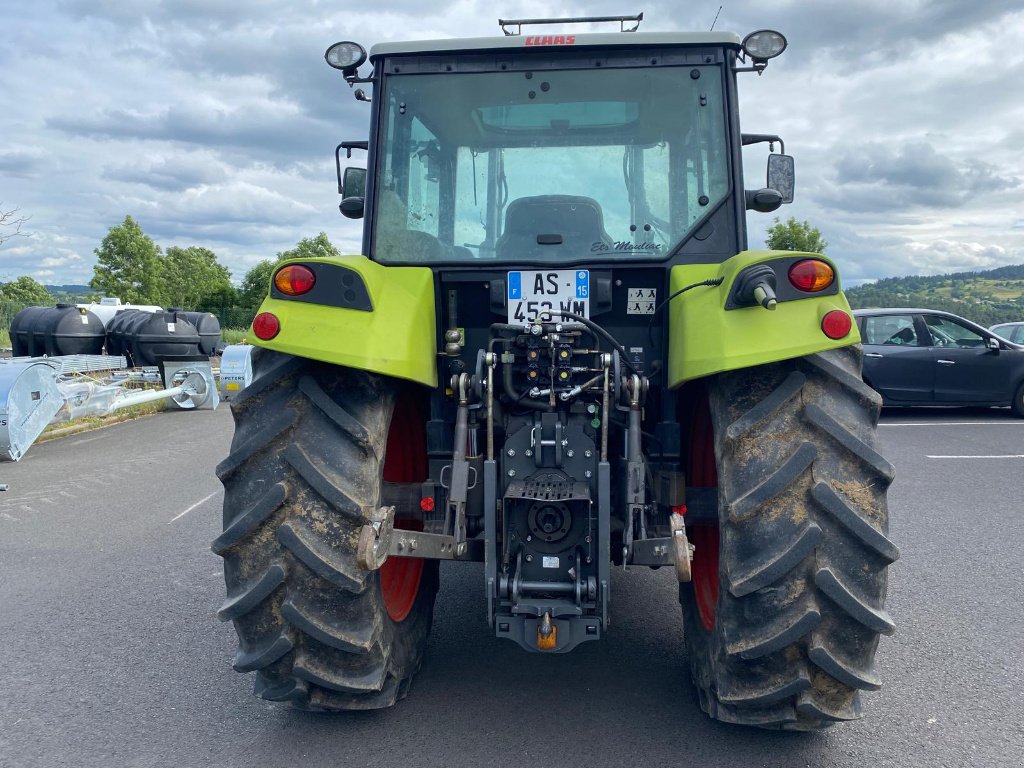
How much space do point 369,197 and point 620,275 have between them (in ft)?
3.95

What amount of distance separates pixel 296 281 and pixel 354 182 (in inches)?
54.5

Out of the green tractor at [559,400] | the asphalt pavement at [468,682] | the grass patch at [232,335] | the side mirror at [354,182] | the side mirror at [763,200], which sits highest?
the grass patch at [232,335]

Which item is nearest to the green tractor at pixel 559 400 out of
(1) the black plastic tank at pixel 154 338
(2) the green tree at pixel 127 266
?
(1) the black plastic tank at pixel 154 338

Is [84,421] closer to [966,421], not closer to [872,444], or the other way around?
[872,444]

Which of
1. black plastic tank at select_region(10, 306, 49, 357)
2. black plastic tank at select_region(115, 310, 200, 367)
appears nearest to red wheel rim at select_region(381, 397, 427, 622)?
black plastic tank at select_region(115, 310, 200, 367)

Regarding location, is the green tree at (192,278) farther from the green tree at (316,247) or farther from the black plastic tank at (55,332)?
the black plastic tank at (55,332)

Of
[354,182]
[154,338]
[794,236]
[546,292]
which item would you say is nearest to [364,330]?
[546,292]

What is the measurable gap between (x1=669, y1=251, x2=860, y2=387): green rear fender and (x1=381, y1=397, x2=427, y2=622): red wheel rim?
1.26m

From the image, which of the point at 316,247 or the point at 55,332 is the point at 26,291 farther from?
the point at 55,332

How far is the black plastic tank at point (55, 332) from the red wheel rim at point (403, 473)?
494 inches

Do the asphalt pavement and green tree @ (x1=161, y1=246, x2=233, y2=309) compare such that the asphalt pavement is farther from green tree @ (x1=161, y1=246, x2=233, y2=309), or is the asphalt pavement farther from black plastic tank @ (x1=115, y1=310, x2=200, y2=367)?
green tree @ (x1=161, y1=246, x2=233, y2=309)

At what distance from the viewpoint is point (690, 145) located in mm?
3664

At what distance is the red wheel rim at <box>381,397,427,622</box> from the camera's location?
351 cm

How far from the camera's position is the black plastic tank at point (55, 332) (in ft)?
46.2
